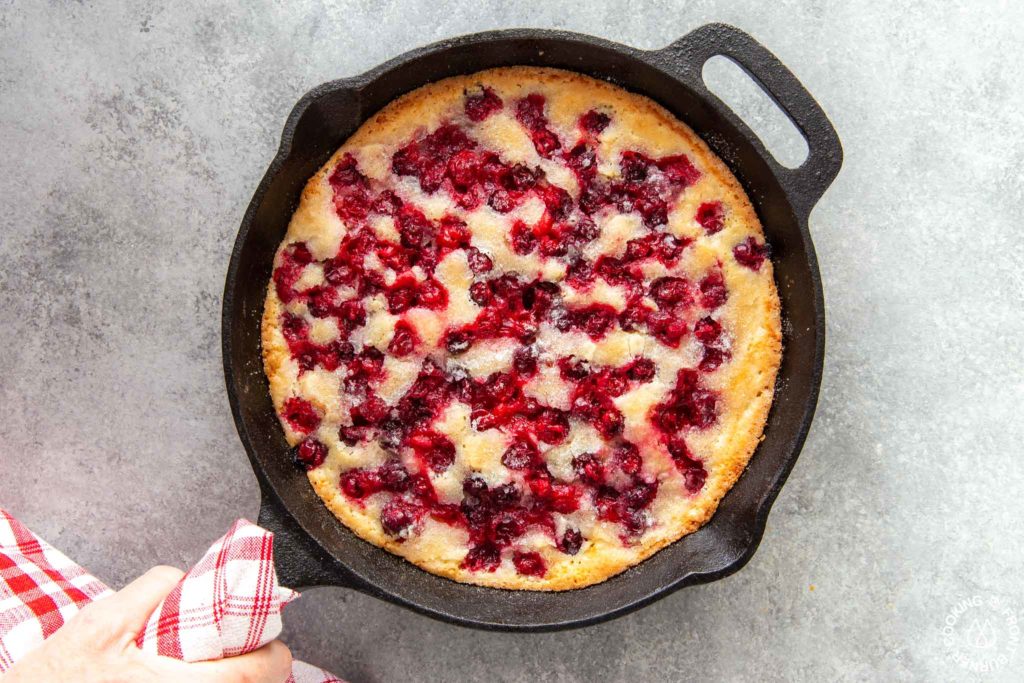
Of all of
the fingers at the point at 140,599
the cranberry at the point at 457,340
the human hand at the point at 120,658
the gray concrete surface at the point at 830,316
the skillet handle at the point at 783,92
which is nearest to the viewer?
the human hand at the point at 120,658

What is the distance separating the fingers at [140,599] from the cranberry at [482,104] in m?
1.50

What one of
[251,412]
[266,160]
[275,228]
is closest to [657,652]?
[251,412]

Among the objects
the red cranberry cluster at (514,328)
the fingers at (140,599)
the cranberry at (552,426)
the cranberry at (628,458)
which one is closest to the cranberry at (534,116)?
the red cranberry cluster at (514,328)

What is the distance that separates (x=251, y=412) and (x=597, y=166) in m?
1.18

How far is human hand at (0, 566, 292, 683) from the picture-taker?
2.12 m

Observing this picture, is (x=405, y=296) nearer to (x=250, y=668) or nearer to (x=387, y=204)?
(x=387, y=204)

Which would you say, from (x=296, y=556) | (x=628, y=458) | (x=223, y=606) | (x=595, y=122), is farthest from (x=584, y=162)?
(x=223, y=606)

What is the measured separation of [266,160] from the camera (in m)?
2.79

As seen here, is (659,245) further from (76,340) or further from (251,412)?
(76,340)

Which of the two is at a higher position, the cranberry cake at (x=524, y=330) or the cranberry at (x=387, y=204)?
the cranberry at (x=387, y=204)

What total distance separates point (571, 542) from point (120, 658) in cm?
118

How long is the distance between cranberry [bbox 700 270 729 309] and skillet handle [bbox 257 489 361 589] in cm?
122

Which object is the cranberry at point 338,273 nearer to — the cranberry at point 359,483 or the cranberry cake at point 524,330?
the cranberry cake at point 524,330

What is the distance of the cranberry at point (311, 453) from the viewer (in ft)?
8.39
